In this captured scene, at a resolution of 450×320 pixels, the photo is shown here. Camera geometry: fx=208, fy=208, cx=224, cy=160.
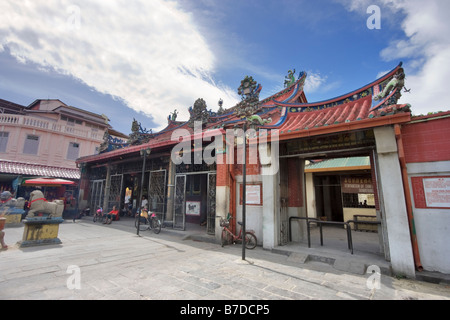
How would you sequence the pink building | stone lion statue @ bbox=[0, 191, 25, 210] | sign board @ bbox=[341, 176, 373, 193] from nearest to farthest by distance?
stone lion statue @ bbox=[0, 191, 25, 210], sign board @ bbox=[341, 176, 373, 193], the pink building

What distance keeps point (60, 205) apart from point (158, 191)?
4694 mm

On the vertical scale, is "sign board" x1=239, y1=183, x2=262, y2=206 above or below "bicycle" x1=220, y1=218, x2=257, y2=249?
above

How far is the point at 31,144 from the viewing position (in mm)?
20281

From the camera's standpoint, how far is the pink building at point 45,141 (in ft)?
54.3

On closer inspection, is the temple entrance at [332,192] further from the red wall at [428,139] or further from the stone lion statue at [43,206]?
the stone lion statue at [43,206]

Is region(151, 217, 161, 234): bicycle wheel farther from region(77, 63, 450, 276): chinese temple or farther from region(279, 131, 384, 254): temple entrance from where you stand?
region(279, 131, 384, 254): temple entrance

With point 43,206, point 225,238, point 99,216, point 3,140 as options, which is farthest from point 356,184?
point 3,140

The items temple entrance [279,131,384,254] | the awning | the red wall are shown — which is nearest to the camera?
the red wall

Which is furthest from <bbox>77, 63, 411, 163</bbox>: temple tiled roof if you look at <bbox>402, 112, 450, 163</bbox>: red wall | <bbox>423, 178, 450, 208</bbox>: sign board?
<bbox>423, 178, 450, 208</bbox>: sign board

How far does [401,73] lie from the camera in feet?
18.2

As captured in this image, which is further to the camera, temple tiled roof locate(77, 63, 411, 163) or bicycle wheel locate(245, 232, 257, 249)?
bicycle wheel locate(245, 232, 257, 249)

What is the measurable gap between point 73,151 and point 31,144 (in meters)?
3.54

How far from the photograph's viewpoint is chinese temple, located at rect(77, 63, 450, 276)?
516 cm
